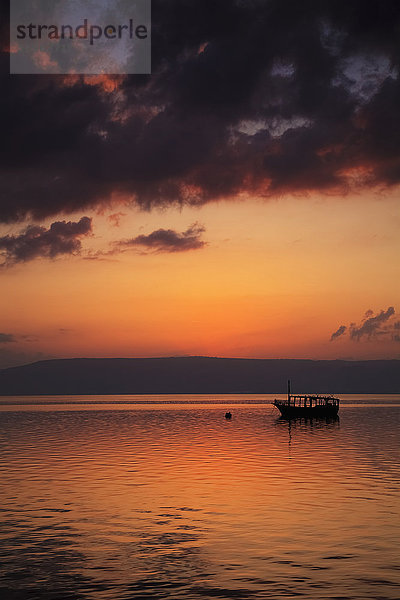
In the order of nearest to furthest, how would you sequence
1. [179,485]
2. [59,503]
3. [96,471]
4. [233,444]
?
[59,503], [179,485], [96,471], [233,444]

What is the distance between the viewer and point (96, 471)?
60.5m

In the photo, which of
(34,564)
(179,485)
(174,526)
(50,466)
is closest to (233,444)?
(50,466)

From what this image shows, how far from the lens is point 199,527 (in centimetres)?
3616

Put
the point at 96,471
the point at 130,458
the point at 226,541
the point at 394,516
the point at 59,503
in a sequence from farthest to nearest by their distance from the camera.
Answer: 1. the point at 130,458
2. the point at 96,471
3. the point at 59,503
4. the point at 394,516
5. the point at 226,541

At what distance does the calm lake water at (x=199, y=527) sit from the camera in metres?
26.0

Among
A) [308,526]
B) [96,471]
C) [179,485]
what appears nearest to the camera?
[308,526]

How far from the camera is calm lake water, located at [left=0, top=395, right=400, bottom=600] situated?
25984mm

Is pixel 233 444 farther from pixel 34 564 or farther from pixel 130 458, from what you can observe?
pixel 34 564

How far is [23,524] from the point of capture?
36969 millimetres

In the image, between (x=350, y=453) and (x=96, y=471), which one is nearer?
(x=96, y=471)

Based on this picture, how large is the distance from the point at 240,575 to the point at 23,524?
14710 millimetres

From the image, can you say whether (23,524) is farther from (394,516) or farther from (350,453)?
(350,453)

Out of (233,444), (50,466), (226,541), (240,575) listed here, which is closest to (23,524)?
(226,541)

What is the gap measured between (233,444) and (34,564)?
63.8 m
